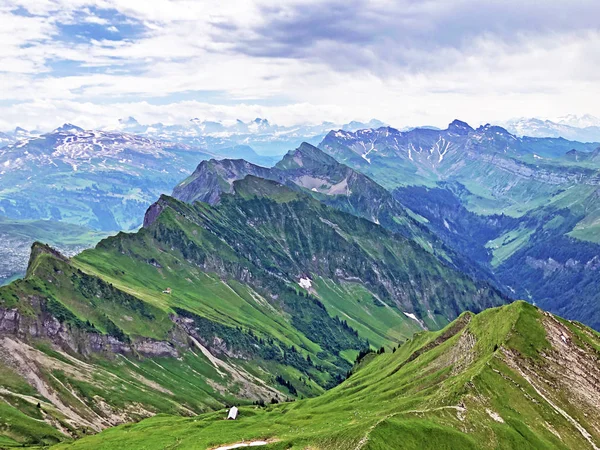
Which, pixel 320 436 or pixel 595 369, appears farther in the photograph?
pixel 595 369

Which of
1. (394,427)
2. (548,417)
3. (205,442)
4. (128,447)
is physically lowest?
(128,447)

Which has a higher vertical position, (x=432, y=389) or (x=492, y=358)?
(x=492, y=358)

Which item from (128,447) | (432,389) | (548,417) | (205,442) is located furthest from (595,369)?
(128,447)

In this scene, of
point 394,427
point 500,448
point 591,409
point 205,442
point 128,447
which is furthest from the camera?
point 128,447

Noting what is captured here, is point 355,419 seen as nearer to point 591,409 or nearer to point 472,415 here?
point 472,415

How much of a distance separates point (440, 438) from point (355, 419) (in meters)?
39.6

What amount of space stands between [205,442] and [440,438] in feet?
222

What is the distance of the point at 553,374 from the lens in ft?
626

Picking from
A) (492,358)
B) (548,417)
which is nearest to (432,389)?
(492,358)

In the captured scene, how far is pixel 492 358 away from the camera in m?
187

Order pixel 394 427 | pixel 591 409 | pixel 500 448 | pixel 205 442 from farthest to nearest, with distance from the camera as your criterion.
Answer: pixel 591 409, pixel 205 442, pixel 500 448, pixel 394 427

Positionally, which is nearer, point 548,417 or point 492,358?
point 548,417

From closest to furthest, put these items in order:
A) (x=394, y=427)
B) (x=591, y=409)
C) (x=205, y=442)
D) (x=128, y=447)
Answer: (x=394, y=427) < (x=205, y=442) < (x=591, y=409) < (x=128, y=447)

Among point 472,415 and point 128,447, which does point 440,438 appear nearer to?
point 472,415
